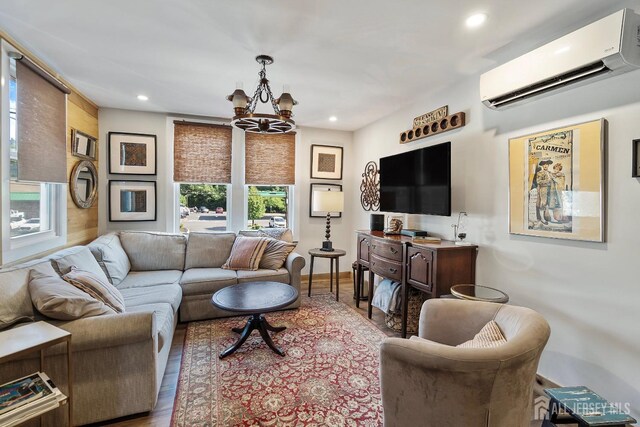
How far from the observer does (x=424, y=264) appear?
267cm

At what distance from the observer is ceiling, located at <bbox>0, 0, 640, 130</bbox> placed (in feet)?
6.11

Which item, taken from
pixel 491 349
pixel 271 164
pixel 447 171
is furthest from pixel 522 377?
pixel 271 164

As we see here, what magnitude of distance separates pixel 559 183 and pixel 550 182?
0.20ft

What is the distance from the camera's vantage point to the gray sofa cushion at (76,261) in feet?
7.35

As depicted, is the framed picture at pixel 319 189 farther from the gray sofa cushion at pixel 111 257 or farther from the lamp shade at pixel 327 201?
the gray sofa cushion at pixel 111 257

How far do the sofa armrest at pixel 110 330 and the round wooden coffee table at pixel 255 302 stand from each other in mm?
673

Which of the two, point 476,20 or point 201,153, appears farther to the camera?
point 201,153

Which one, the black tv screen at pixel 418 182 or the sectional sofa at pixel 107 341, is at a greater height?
the black tv screen at pixel 418 182

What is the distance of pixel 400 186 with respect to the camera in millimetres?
3426

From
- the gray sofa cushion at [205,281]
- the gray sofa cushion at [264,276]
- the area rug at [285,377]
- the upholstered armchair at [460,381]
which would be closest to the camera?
the upholstered armchair at [460,381]

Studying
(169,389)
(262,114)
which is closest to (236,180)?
(262,114)

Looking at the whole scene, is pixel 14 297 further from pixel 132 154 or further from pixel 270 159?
pixel 270 159

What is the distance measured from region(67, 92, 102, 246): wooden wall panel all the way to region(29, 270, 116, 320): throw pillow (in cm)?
161

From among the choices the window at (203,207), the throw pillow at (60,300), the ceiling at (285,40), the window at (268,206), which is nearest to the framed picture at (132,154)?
the window at (203,207)
